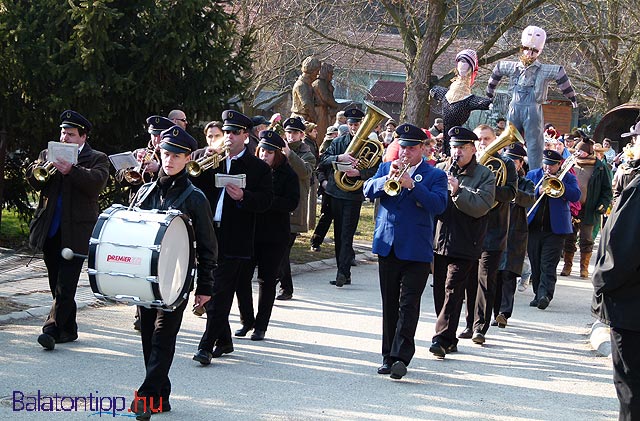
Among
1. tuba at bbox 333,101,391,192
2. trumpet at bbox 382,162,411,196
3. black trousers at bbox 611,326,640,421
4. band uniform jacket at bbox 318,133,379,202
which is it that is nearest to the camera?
black trousers at bbox 611,326,640,421

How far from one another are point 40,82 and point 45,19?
0.82 metres

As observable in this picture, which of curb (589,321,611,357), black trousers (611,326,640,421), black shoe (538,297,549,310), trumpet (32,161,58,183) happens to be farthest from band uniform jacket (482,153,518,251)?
black trousers (611,326,640,421)

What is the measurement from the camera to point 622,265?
542cm

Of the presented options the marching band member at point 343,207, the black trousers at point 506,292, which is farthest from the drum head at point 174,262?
the marching band member at point 343,207

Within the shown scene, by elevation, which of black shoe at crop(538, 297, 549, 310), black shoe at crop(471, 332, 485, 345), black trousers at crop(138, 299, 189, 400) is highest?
black trousers at crop(138, 299, 189, 400)

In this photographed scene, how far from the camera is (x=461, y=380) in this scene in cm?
838

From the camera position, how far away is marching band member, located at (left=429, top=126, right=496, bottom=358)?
917 cm

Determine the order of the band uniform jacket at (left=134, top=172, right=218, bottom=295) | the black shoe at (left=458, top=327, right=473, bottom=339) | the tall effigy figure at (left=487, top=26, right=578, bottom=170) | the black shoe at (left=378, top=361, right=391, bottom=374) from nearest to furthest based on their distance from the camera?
the band uniform jacket at (left=134, top=172, right=218, bottom=295) < the black shoe at (left=378, top=361, right=391, bottom=374) < the black shoe at (left=458, top=327, right=473, bottom=339) < the tall effigy figure at (left=487, top=26, right=578, bottom=170)

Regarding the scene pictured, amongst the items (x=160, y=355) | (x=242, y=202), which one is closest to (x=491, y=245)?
(x=242, y=202)

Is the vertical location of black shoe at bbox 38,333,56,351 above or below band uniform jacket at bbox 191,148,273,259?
below

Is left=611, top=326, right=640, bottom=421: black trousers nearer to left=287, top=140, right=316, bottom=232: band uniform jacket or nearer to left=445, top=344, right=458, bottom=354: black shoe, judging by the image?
left=445, top=344, right=458, bottom=354: black shoe

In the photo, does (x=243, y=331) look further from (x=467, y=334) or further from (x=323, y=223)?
(x=323, y=223)

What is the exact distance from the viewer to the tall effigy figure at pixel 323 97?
20.8 metres

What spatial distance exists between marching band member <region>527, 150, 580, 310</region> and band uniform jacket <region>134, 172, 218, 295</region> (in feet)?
21.5
